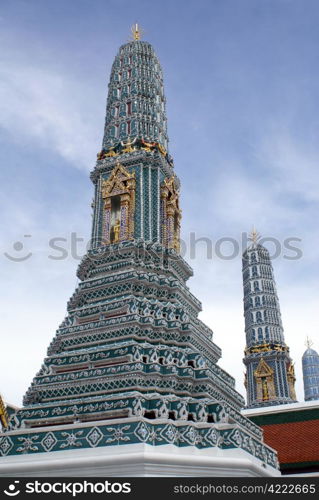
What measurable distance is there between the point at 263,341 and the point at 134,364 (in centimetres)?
2768

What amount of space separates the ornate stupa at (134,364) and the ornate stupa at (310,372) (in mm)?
39914

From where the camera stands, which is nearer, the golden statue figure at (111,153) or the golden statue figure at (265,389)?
the golden statue figure at (111,153)

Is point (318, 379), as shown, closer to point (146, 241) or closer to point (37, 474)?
point (146, 241)

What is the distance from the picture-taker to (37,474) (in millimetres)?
11734

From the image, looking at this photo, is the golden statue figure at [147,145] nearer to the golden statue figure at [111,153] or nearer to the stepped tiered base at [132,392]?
the golden statue figure at [111,153]

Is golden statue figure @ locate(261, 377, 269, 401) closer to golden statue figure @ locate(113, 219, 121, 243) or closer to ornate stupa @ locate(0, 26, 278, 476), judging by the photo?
ornate stupa @ locate(0, 26, 278, 476)

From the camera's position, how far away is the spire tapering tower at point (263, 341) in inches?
1474

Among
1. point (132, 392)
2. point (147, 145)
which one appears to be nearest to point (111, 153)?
point (147, 145)

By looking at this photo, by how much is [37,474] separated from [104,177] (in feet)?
34.8

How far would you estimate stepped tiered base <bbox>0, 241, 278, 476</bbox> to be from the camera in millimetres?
11398

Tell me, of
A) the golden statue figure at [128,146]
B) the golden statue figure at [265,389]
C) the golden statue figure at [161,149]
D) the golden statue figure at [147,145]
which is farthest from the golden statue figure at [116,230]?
the golden statue figure at [265,389]

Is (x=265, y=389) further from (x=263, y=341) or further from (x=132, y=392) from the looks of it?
(x=132, y=392)

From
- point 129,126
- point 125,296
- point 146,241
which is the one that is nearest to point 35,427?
point 125,296

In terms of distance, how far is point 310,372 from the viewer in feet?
185
